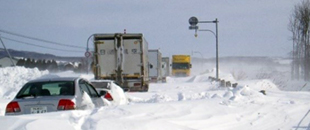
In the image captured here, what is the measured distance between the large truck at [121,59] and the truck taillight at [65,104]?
→ 14.3 metres

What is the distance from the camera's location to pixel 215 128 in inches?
343

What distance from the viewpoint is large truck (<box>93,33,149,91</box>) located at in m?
23.5

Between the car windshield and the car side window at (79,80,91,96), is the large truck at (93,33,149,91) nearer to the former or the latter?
the car side window at (79,80,91,96)

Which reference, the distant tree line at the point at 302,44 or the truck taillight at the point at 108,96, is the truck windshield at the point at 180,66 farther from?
the truck taillight at the point at 108,96

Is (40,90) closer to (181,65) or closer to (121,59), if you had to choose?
(121,59)

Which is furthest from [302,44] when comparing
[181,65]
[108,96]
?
[108,96]

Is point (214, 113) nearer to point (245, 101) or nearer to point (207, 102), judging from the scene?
point (207, 102)

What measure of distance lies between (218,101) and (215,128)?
7.24 feet

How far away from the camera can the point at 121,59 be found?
2372cm

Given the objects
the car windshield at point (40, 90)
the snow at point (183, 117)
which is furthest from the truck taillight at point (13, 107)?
the snow at point (183, 117)

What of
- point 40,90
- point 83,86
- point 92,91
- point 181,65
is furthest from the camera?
point 181,65

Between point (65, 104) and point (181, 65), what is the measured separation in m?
49.3

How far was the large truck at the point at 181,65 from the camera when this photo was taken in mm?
56787

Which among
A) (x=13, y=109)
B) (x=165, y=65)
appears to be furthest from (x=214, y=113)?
(x=165, y=65)
